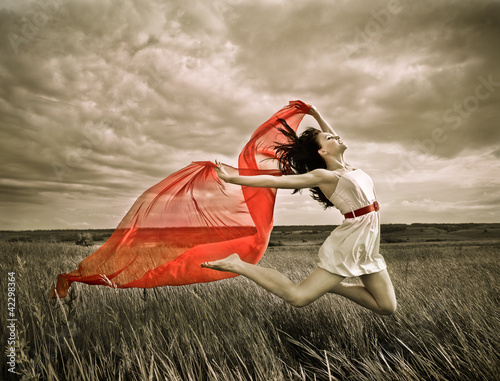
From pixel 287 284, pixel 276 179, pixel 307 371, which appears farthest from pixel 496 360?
pixel 276 179

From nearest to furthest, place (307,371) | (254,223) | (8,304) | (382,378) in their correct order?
1. (382,378)
2. (307,371)
3. (8,304)
4. (254,223)

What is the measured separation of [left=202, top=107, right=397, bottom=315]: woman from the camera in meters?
3.16

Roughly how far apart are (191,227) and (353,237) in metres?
2.00

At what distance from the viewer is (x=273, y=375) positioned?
254 cm

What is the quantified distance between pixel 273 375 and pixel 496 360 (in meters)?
1.76

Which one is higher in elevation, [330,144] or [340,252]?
[330,144]

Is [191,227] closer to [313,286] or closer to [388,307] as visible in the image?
[313,286]

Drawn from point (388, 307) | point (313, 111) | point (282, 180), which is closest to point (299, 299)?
point (388, 307)

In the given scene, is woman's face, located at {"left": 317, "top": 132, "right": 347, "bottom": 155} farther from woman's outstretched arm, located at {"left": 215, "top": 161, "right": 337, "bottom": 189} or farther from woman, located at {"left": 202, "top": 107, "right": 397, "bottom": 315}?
woman's outstretched arm, located at {"left": 215, "top": 161, "right": 337, "bottom": 189}

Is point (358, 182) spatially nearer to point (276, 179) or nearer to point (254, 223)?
point (276, 179)

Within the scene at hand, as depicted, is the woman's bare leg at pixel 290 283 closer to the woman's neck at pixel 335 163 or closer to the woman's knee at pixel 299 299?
the woman's knee at pixel 299 299

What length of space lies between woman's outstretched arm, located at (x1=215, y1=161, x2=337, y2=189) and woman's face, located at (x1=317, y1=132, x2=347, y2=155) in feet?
1.22

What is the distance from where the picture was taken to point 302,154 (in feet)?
12.8
